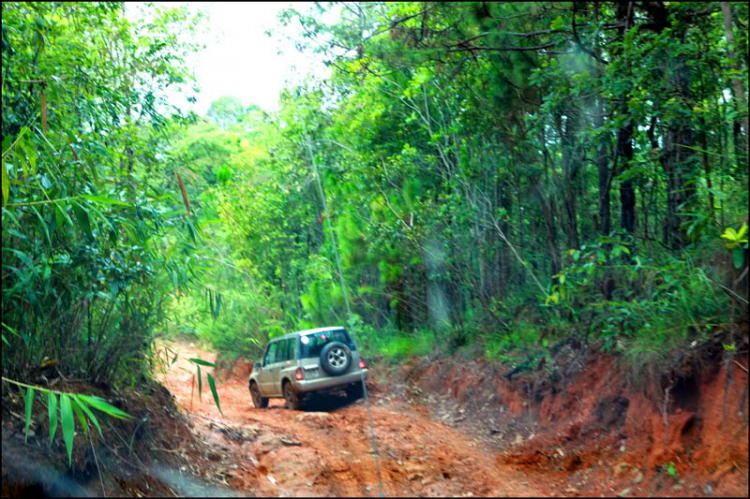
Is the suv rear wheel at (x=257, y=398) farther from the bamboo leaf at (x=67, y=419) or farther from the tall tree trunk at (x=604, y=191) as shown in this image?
the bamboo leaf at (x=67, y=419)

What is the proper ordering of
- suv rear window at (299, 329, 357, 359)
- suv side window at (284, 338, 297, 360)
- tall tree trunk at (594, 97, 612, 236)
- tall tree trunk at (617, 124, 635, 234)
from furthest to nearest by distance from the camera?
suv side window at (284, 338, 297, 360)
suv rear window at (299, 329, 357, 359)
tall tree trunk at (594, 97, 612, 236)
tall tree trunk at (617, 124, 635, 234)

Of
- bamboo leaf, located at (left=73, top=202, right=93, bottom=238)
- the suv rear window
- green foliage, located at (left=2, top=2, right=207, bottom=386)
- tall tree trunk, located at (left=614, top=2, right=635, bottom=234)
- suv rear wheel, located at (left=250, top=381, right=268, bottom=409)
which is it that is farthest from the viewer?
suv rear wheel, located at (left=250, top=381, right=268, bottom=409)

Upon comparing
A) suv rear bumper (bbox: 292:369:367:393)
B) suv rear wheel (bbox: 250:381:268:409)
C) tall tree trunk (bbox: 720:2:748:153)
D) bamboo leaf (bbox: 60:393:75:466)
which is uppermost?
tall tree trunk (bbox: 720:2:748:153)

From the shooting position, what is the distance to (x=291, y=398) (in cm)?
1250

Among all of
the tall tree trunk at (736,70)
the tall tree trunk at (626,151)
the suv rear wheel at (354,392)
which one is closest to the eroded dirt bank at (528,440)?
the suv rear wheel at (354,392)

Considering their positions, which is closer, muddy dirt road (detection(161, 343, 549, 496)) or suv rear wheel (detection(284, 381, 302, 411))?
muddy dirt road (detection(161, 343, 549, 496))

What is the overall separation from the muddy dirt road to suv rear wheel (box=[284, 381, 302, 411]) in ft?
2.81

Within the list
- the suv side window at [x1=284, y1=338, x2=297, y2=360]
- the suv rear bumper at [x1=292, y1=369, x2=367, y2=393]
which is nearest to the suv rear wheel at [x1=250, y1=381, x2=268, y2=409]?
the suv side window at [x1=284, y1=338, x2=297, y2=360]

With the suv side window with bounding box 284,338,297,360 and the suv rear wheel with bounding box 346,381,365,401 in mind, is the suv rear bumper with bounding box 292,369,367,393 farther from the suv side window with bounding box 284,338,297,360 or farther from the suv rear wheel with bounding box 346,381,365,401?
the suv rear wheel with bounding box 346,381,365,401

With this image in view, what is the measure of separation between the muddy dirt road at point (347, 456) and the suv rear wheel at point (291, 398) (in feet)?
2.81

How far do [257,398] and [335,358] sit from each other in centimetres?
308

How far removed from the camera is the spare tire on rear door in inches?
475

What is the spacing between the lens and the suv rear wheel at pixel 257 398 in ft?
46.3

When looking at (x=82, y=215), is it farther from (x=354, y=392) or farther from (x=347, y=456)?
(x=354, y=392)
